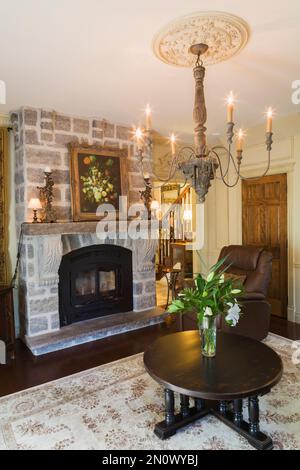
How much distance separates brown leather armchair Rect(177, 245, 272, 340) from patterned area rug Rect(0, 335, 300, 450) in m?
0.64

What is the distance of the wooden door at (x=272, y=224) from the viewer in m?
4.39

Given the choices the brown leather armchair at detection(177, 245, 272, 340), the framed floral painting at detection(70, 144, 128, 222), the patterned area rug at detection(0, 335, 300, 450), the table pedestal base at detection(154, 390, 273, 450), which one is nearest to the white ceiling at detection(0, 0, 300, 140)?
the framed floral painting at detection(70, 144, 128, 222)

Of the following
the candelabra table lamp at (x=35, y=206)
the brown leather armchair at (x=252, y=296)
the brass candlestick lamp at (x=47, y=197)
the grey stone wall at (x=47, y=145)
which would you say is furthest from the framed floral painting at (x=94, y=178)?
the brown leather armchair at (x=252, y=296)

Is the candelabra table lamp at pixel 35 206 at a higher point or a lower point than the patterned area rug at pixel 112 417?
higher

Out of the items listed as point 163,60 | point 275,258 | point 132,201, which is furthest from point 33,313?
point 275,258

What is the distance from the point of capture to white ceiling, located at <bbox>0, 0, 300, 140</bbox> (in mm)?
1856

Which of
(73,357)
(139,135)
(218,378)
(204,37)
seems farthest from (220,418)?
(204,37)

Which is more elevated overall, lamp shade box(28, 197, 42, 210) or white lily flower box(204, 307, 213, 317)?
lamp shade box(28, 197, 42, 210)

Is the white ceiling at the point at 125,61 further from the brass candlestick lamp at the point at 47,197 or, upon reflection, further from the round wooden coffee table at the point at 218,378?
the round wooden coffee table at the point at 218,378

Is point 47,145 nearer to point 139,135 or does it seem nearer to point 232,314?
point 139,135

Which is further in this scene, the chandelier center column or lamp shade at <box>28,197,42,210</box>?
lamp shade at <box>28,197,42,210</box>

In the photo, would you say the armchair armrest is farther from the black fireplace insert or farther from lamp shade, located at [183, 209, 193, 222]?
lamp shade, located at [183, 209, 193, 222]

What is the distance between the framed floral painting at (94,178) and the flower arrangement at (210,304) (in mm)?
2116

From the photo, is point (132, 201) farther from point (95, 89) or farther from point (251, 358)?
point (251, 358)
